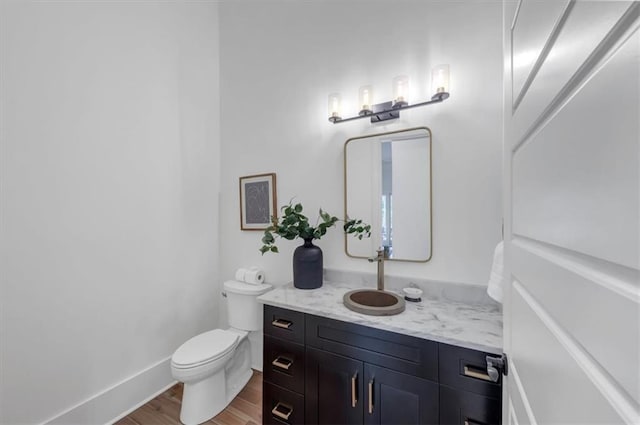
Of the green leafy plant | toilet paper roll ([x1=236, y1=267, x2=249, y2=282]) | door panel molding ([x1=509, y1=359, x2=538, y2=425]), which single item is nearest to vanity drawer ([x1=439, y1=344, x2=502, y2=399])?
door panel molding ([x1=509, y1=359, x2=538, y2=425])

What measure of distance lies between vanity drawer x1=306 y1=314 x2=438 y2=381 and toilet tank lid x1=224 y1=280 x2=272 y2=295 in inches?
27.6

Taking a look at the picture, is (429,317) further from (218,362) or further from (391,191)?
(218,362)

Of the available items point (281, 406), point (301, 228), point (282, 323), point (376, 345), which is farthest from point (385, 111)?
point (281, 406)

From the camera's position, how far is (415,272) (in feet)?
4.91

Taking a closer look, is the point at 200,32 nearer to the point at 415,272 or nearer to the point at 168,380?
the point at 415,272

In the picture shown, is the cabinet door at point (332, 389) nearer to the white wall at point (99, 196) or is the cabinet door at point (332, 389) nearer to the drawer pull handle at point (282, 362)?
the drawer pull handle at point (282, 362)

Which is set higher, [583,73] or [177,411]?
[583,73]

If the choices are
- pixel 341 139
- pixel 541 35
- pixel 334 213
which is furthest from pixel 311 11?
pixel 541 35

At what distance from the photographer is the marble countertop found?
38.9 inches

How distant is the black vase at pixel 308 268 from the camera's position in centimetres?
160

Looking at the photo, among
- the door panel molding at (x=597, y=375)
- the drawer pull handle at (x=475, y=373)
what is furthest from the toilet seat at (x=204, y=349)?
the door panel molding at (x=597, y=375)

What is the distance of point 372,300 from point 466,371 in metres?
0.56

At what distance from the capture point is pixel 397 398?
3.55 feet

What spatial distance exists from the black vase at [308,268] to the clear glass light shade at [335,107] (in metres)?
0.91
